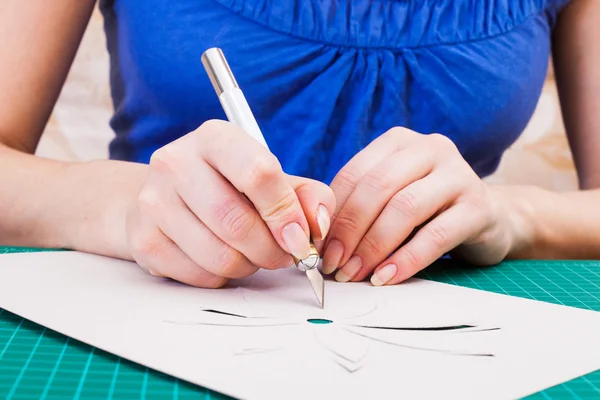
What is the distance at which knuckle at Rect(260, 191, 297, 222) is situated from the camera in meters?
0.45

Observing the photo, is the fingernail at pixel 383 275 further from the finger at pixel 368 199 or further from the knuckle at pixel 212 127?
the knuckle at pixel 212 127

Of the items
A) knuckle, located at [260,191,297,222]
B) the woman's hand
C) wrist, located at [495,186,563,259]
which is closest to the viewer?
knuckle, located at [260,191,297,222]

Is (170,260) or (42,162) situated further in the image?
(42,162)

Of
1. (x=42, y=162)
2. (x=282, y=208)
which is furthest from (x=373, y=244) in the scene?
(x=42, y=162)

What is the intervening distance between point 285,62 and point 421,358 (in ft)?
1.58

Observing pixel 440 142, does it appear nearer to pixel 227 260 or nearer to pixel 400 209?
pixel 400 209

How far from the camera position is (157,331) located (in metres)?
0.42

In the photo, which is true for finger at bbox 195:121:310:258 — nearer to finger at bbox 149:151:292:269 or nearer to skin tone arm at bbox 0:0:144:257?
finger at bbox 149:151:292:269

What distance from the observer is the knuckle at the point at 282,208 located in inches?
17.9

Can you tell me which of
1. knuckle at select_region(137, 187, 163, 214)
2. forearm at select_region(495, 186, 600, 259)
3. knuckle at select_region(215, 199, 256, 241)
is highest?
knuckle at select_region(215, 199, 256, 241)

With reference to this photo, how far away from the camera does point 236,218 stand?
0.47 metres

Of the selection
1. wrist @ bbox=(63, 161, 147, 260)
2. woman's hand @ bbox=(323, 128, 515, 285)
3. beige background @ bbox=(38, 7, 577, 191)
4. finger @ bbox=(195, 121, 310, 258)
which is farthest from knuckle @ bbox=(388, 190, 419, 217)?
beige background @ bbox=(38, 7, 577, 191)

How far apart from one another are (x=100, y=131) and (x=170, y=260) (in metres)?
0.90

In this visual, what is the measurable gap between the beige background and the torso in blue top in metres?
0.47
